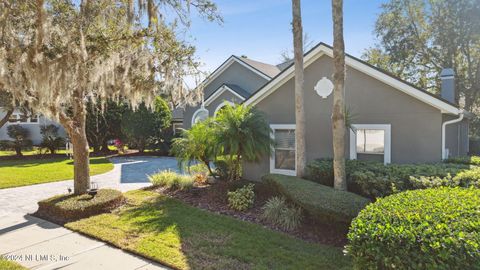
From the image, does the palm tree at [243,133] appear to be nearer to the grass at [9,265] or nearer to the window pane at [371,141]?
the window pane at [371,141]

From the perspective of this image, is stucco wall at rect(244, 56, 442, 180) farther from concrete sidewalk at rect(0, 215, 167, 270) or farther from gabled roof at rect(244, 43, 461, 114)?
concrete sidewalk at rect(0, 215, 167, 270)

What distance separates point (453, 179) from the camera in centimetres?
578

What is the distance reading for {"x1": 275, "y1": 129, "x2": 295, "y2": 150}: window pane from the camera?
33.5ft

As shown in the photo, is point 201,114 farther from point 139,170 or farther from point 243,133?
point 243,133

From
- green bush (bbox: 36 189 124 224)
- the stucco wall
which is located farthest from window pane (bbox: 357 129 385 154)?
green bush (bbox: 36 189 124 224)

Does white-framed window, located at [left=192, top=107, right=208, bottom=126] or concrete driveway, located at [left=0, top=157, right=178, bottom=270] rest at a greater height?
white-framed window, located at [left=192, top=107, right=208, bottom=126]

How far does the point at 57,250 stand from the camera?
5.54 m

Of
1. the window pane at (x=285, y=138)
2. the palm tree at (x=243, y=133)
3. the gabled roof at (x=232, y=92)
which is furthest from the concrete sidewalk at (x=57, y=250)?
the gabled roof at (x=232, y=92)

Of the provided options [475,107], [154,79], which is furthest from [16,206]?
[475,107]

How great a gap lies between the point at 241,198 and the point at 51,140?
1933 centimetres

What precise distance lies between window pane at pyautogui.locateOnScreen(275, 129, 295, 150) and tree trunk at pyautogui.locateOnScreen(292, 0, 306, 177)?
198 centimetres

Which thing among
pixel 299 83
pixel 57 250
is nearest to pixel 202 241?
pixel 57 250

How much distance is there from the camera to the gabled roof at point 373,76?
7629mm

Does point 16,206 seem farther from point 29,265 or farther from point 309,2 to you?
point 309,2
